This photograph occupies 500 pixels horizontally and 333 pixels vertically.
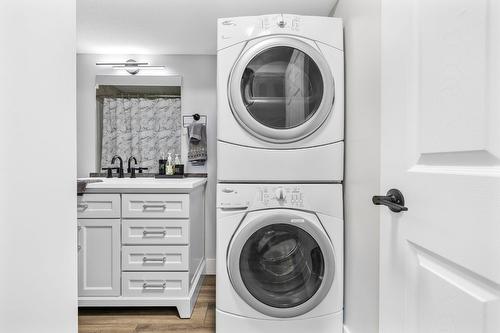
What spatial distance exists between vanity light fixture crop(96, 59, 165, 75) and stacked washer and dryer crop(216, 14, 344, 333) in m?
1.42

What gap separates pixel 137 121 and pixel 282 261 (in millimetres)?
1978

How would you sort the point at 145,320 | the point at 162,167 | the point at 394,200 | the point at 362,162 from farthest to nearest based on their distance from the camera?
the point at 162,167, the point at 145,320, the point at 362,162, the point at 394,200

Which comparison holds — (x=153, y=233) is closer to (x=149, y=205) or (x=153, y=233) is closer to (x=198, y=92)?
(x=149, y=205)

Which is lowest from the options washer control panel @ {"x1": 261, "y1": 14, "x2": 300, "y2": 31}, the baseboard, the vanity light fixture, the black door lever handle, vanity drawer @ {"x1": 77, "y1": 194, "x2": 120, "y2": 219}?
the baseboard

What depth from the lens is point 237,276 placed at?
1.58m

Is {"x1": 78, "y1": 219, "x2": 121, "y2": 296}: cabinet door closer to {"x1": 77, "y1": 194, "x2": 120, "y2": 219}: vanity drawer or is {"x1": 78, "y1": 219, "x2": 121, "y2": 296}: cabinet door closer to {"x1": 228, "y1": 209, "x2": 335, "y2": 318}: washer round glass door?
{"x1": 77, "y1": 194, "x2": 120, "y2": 219}: vanity drawer

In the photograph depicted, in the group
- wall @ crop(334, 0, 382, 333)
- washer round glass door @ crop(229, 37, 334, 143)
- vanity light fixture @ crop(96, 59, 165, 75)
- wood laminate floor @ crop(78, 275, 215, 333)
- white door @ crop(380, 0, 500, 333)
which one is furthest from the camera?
vanity light fixture @ crop(96, 59, 165, 75)

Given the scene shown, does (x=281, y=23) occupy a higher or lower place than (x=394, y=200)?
higher

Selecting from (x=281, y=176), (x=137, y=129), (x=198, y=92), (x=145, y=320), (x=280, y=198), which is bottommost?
(x=145, y=320)

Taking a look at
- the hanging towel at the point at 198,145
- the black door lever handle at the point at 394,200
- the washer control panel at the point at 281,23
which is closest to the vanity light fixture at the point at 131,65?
the hanging towel at the point at 198,145

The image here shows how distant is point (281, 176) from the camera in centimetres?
163

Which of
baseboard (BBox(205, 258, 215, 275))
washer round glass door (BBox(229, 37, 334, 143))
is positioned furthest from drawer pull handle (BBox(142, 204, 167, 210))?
baseboard (BBox(205, 258, 215, 275))

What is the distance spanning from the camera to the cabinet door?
6.47ft
